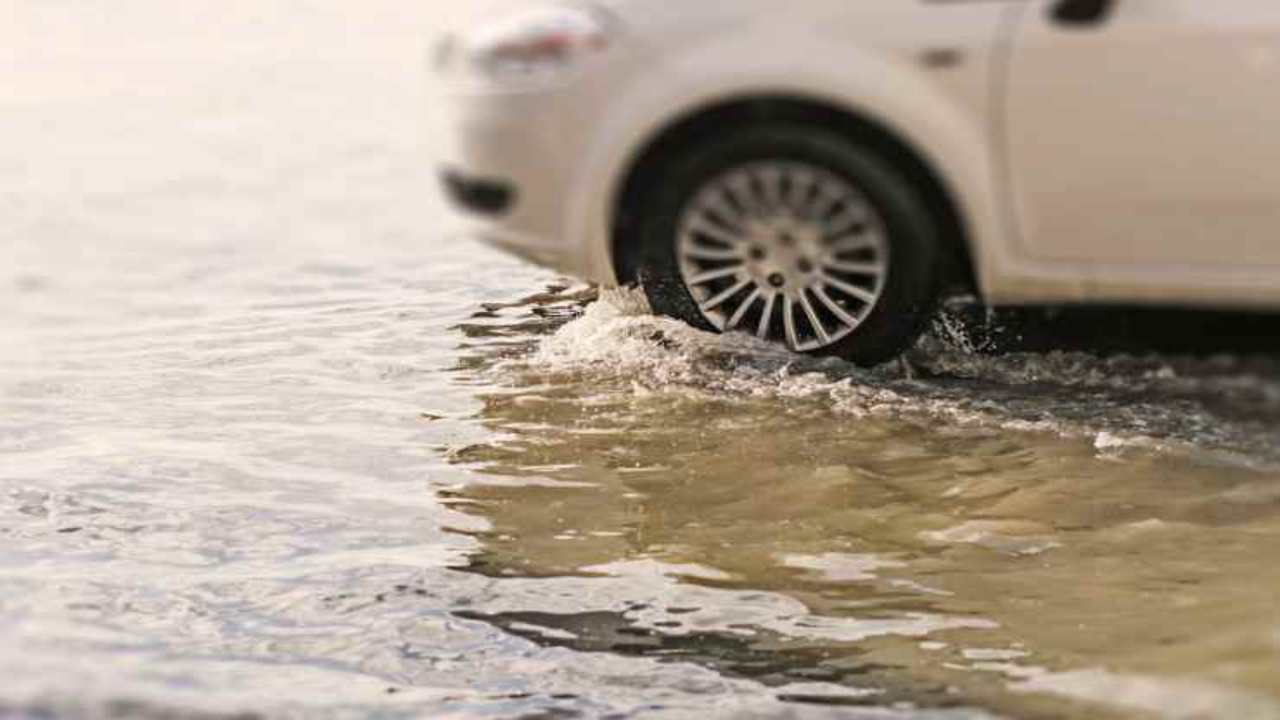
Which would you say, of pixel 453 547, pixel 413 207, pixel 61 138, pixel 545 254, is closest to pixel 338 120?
pixel 61 138

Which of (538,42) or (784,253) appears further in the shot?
(784,253)

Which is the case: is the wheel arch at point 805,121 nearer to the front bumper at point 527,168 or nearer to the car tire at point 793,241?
the car tire at point 793,241

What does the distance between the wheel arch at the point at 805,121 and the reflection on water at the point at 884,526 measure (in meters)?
0.60

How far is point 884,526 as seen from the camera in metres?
4.62

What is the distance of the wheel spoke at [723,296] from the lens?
552cm

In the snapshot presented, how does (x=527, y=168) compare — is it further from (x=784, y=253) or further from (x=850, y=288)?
(x=850, y=288)

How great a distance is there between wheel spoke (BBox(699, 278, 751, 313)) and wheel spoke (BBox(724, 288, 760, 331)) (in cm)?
4

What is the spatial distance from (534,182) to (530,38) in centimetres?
42

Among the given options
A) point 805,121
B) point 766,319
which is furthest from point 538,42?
point 766,319

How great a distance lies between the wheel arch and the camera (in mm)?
5023

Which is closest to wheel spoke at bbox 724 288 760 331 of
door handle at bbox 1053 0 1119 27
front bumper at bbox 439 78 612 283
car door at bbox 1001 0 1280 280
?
front bumper at bbox 439 78 612 283

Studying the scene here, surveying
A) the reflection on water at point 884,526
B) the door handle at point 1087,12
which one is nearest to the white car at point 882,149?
the door handle at point 1087,12

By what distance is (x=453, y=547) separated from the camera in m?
4.63

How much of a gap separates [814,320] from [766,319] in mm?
155
